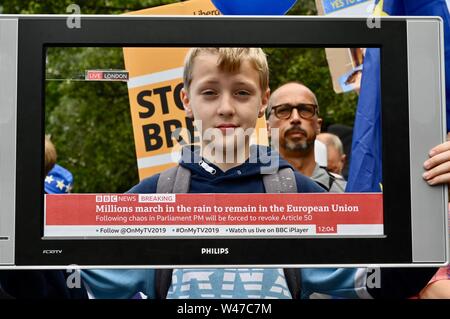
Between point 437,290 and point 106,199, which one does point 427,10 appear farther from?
point 106,199

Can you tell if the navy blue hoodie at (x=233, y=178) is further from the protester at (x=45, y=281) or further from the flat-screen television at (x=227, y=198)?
the protester at (x=45, y=281)

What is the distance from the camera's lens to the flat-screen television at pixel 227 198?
1.67 m

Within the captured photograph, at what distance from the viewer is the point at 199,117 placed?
5.93 ft

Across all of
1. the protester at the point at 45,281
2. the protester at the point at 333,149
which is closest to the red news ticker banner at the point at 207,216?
the protester at the point at 45,281

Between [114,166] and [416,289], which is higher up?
[114,166]

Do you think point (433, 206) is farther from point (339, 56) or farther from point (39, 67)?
point (39, 67)

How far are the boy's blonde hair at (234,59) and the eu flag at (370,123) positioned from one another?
0.75 feet

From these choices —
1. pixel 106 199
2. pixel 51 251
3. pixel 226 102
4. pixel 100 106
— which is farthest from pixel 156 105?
pixel 100 106

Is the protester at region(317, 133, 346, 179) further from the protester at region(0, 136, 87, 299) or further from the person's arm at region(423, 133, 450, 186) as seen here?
the protester at region(0, 136, 87, 299)

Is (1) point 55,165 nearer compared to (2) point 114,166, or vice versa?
(1) point 55,165

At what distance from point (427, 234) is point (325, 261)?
217mm

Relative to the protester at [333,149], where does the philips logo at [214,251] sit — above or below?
below
